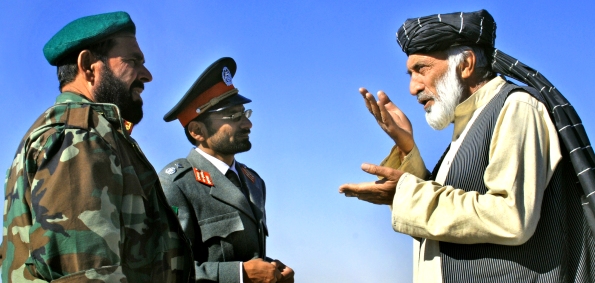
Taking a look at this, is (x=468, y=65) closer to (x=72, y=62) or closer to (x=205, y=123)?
(x=72, y=62)

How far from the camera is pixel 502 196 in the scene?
3.30 meters

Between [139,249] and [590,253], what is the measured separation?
2169 millimetres

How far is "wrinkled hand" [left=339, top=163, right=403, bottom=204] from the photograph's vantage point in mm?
3613

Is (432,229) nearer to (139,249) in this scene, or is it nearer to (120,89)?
(139,249)

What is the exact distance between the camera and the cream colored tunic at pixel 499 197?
322 centimetres

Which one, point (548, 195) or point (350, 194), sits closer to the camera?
point (548, 195)

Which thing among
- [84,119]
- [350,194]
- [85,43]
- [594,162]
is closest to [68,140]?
[84,119]

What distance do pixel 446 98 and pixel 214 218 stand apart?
187 cm

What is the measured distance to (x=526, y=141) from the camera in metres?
3.34

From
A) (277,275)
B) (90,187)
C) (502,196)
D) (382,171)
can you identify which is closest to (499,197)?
(502,196)

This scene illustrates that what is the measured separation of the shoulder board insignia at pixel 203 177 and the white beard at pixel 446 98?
1.79m

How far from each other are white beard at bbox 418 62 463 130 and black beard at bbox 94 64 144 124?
5.72 ft

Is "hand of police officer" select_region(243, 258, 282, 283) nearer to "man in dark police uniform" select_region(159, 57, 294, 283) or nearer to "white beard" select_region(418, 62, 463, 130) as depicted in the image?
"man in dark police uniform" select_region(159, 57, 294, 283)

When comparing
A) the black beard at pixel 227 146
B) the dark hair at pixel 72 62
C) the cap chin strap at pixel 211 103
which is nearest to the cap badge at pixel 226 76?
the cap chin strap at pixel 211 103
